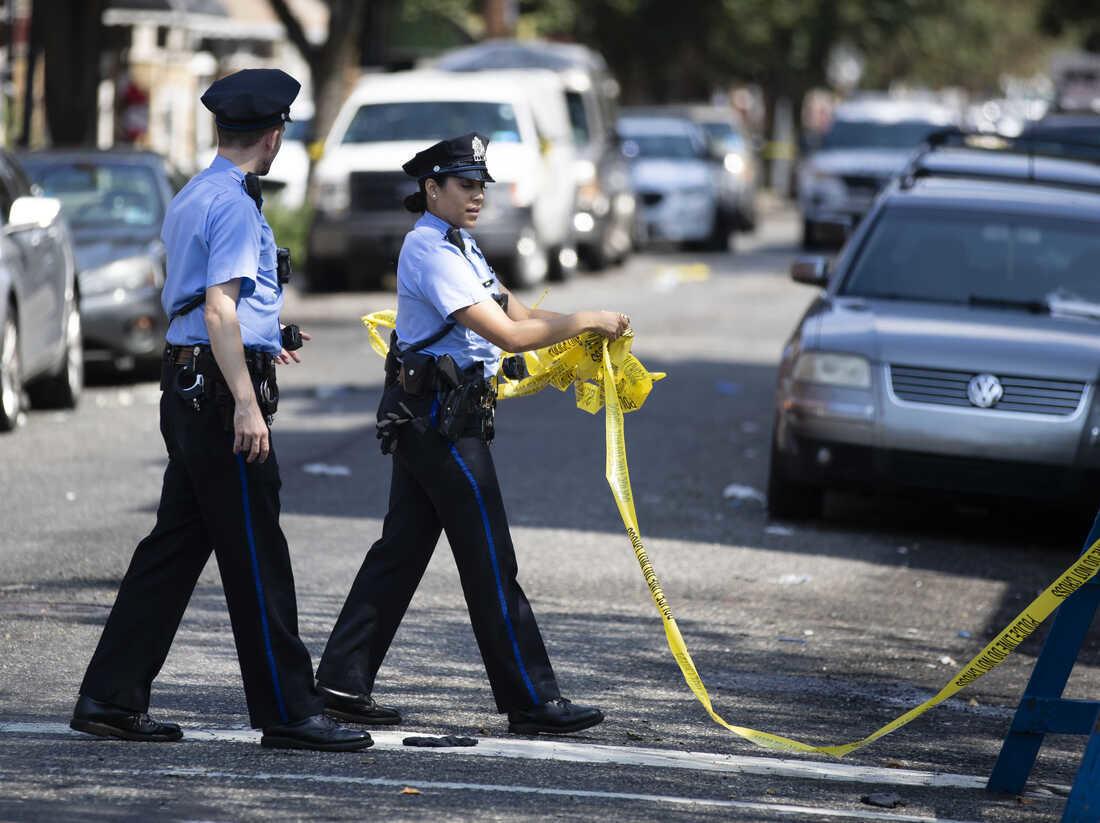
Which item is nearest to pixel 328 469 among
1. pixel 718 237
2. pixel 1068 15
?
pixel 718 237

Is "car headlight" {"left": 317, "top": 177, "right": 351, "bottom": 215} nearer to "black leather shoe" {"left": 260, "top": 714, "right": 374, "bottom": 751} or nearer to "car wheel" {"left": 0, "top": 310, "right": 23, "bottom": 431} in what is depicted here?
"car wheel" {"left": 0, "top": 310, "right": 23, "bottom": 431}

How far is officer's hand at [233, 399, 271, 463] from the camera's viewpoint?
572cm

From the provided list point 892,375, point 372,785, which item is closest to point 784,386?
point 892,375

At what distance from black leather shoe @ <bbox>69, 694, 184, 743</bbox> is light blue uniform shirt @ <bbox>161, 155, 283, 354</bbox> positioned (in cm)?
107

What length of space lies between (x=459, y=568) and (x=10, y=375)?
714 cm

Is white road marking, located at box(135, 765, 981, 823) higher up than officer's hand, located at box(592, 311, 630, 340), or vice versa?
officer's hand, located at box(592, 311, 630, 340)

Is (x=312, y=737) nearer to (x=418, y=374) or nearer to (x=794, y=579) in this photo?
(x=418, y=374)

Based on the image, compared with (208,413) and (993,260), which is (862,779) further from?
(993,260)

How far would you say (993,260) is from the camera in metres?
11.2

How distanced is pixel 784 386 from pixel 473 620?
4475mm

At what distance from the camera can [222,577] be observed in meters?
5.95

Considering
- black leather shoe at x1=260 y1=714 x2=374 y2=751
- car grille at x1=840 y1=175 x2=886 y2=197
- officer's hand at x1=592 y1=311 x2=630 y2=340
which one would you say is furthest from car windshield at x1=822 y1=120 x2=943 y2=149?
black leather shoe at x1=260 y1=714 x2=374 y2=751

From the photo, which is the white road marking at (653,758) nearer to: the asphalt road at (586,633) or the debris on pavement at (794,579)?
the asphalt road at (586,633)

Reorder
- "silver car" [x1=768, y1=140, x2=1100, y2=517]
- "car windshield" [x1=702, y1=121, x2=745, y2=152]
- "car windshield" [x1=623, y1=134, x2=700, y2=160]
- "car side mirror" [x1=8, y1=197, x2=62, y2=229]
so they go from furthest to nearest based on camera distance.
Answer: "car windshield" [x1=702, y1=121, x2=745, y2=152]
"car windshield" [x1=623, y1=134, x2=700, y2=160]
"car side mirror" [x1=8, y1=197, x2=62, y2=229]
"silver car" [x1=768, y1=140, x2=1100, y2=517]
